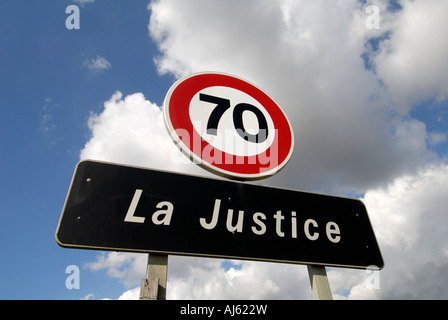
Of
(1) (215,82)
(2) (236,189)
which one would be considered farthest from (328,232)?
(1) (215,82)

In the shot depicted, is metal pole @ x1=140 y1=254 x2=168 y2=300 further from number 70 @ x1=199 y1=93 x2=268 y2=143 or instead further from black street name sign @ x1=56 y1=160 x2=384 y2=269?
number 70 @ x1=199 y1=93 x2=268 y2=143

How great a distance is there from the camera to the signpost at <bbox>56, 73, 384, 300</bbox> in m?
0.89

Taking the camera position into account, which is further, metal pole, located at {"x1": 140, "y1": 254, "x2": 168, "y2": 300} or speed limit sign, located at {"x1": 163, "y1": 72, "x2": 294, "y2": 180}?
speed limit sign, located at {"x1": 163, "y1": 72, "x2": 294, "y2": 180}

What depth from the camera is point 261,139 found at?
5.00ft

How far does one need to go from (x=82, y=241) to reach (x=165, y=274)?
321mm

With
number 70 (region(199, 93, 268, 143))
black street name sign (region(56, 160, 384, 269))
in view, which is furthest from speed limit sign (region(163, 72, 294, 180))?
black street name sign (region(56, 160, 384, 269))

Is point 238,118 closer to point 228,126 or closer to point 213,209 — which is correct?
point 228,126

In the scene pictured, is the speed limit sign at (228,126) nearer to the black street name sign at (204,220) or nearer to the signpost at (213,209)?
the signpost at (213,209)

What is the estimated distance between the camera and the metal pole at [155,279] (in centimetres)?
80

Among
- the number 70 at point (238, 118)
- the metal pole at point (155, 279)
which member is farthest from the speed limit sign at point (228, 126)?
the metal pole at point (155, 279)

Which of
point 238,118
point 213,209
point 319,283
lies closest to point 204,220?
point 213,209

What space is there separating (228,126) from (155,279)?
0.94m

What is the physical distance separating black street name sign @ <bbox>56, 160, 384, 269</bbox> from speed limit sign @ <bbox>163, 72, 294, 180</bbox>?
0.63 feet
